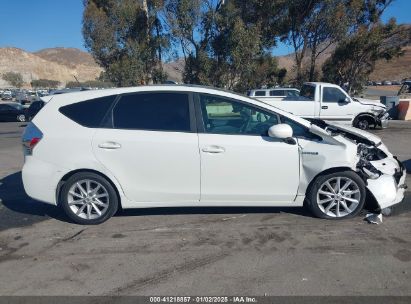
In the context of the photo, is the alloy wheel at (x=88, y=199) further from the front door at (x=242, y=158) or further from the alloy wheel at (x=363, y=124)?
the alloy wheel at (x=363, y=124)

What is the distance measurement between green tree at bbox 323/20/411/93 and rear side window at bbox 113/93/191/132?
810 inches

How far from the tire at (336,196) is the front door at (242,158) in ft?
0.86

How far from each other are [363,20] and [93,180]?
76.4 feet

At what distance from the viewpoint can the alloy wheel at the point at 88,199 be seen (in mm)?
4535

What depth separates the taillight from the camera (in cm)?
450

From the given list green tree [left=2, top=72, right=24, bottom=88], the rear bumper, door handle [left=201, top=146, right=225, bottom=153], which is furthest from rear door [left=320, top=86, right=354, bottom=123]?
green tree [left=2, top=72, right=24, bottom=88]

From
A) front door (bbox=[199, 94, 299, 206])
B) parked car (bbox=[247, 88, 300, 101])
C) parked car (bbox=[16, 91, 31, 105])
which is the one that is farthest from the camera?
parked car (bbox=[16, 91, 31, 105])

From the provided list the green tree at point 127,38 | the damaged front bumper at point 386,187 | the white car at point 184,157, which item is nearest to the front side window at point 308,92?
the damaged front bumper at point 386,187

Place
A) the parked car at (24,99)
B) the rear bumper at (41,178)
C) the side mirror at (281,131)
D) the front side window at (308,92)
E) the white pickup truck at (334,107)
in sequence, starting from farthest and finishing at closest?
the parked car at (24,99)
the front side window at (308,92)
the white pickup truck at (334,107)
the rear bumper at (41,178)
the side mirror at (281,131)

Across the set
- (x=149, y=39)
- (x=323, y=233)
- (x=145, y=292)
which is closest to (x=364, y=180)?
(x=323, y=233)

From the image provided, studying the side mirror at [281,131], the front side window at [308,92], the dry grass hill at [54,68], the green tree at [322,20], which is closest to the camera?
the side mirror at [281,131]

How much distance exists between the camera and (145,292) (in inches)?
124

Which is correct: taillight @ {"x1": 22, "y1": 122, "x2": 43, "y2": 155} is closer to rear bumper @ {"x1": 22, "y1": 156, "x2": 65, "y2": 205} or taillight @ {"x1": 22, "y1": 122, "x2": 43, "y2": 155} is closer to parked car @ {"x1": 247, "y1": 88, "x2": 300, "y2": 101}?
rear bumper @ {"x1": 22, "y1": 156, "x2": 65, "y2": 205}

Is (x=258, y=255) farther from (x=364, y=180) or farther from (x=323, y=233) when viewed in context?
(x=364, y=180)
